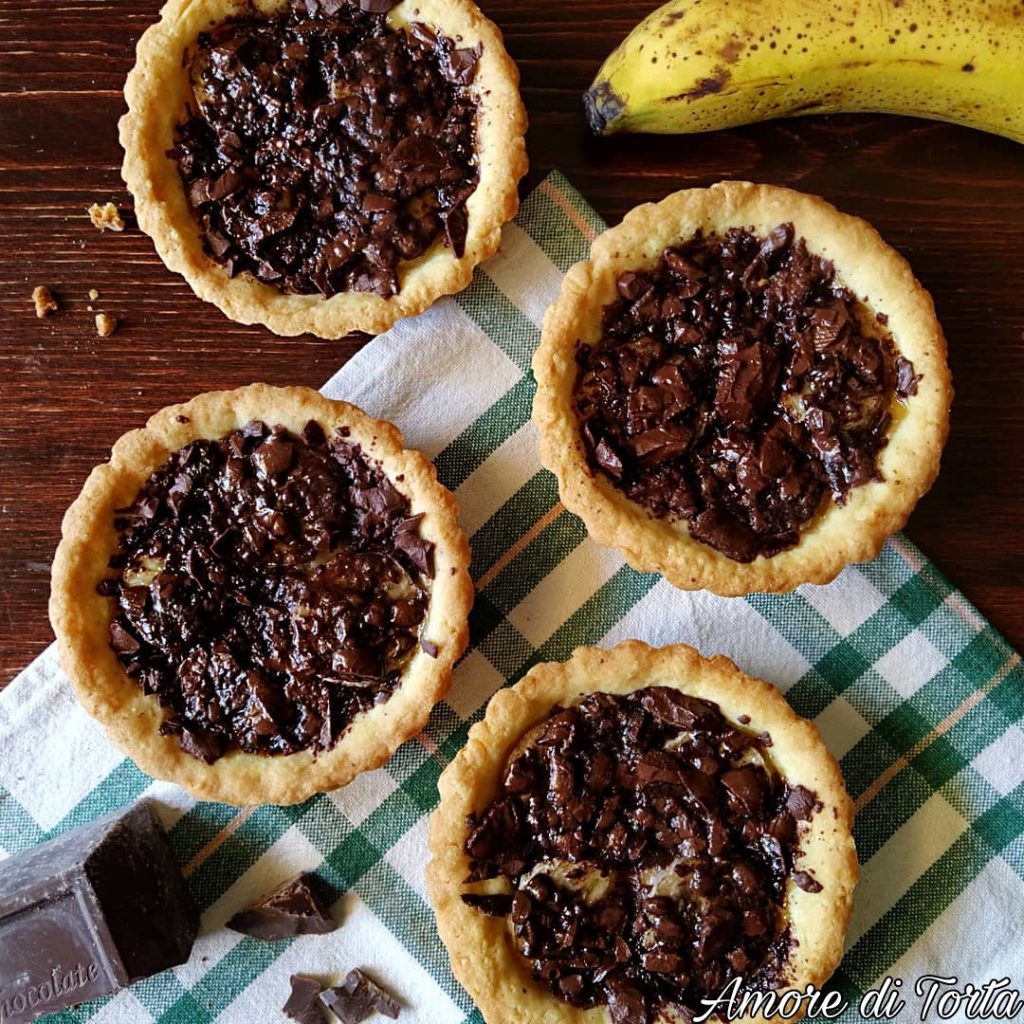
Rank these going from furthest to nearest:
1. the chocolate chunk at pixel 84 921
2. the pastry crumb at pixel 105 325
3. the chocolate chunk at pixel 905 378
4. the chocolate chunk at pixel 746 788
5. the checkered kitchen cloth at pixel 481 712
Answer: the pastry crumb at pixel 105 325 → the checkered kitchen cloth at pixel 481 712 → the chocolate chunk at pixel 905 378 → the chocolate chunk at pixel 746 788 → the chocolate chunk at pixel 84 921

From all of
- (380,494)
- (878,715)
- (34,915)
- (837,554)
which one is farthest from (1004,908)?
(34,915)

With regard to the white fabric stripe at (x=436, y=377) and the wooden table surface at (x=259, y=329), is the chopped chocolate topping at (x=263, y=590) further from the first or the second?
the wooden table surface at (x=259, y=329)

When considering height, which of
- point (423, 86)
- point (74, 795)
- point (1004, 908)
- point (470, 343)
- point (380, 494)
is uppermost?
point (423, 86)

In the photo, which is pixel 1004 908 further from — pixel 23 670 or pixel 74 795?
pixel 23 670

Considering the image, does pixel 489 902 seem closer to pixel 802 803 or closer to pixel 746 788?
pixel 746 788

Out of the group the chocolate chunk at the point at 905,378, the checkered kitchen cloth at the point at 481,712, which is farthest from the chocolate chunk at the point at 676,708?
the chocolate chunk at the point at 905,378

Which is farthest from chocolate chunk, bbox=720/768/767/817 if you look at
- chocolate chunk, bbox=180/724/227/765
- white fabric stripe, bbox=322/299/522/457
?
chocolate chunk, bbox=180/724/227/765
